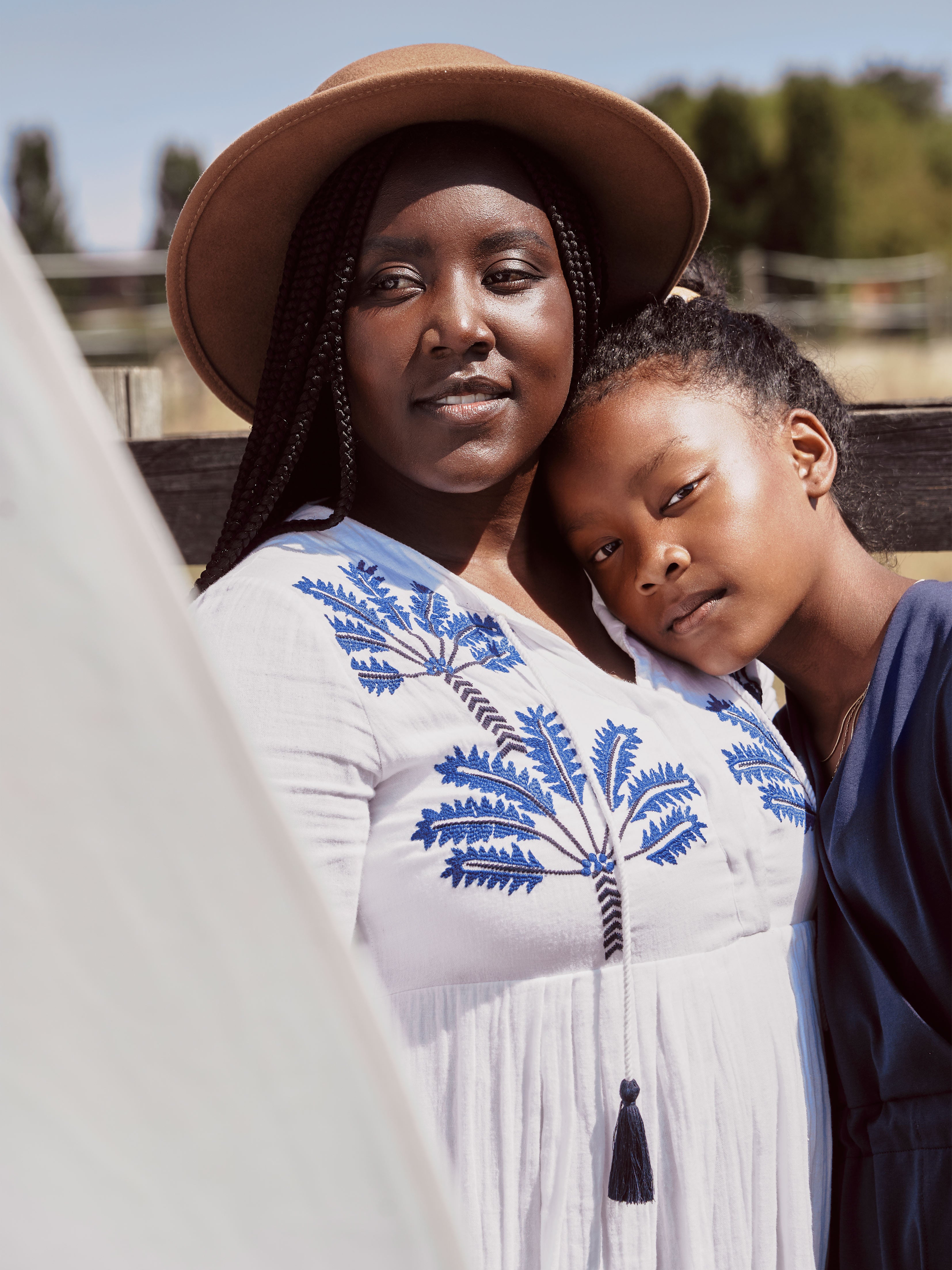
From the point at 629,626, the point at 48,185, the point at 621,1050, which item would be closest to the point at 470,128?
the point at 629,626

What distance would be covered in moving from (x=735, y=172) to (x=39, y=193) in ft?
99.0

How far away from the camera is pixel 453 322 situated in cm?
157

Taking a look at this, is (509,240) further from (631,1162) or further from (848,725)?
(631,1162)

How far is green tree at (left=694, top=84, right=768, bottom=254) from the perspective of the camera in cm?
3203

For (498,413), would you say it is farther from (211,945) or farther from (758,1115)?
(211,945)

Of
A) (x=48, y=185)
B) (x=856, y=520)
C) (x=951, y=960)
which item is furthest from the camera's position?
(x=48, y=185)

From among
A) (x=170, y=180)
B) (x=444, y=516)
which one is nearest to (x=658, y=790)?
(x=444, y=516)

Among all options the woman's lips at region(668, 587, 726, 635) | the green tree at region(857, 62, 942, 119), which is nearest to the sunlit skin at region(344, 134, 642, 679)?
the woman's lips at region(668, 587, 726, 635)

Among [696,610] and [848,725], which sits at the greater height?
[696,610]

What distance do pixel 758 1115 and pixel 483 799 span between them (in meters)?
0.54

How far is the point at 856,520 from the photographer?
2.00 meters

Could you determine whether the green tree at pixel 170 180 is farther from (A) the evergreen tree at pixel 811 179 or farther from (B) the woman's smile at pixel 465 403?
(B) the woman's smile at pixel 465 403

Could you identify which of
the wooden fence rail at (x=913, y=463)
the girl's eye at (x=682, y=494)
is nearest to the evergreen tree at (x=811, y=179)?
the wooden fence rail at (x=913, y=463)

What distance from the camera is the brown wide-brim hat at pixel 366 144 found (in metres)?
1.64
